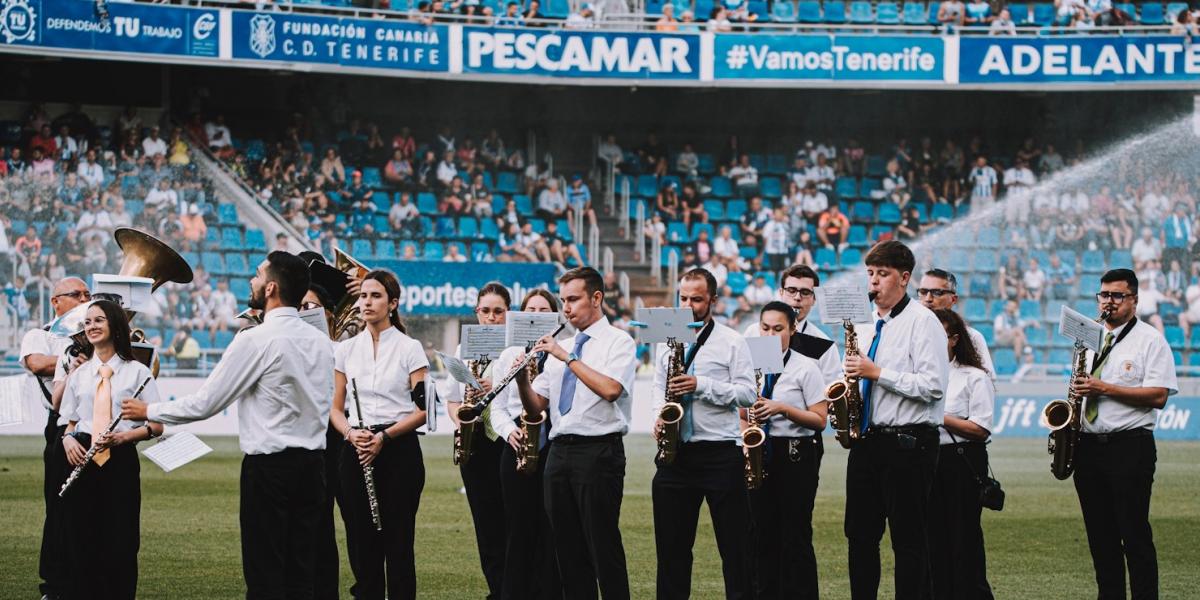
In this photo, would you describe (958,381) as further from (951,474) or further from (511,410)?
(511,410)

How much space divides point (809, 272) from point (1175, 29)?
20822 mm

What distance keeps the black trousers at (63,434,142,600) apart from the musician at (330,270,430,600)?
1.18 meters

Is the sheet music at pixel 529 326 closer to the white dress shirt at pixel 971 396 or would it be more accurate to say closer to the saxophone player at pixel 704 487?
the saxophone player at pixel 704 487

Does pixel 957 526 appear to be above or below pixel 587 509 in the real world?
below

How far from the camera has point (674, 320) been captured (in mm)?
7926

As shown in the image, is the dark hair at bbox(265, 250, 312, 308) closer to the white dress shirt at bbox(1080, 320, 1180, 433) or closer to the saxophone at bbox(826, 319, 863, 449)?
the saxophone at bbox(826, 319, 863, 449)

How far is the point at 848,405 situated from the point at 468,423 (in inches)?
88.0

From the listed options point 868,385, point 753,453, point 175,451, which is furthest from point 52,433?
point 868,385

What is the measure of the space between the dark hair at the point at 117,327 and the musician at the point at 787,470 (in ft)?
11.6

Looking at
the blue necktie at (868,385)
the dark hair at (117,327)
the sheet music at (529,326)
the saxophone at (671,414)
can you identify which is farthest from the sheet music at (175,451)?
the blue necktie at (868,385)

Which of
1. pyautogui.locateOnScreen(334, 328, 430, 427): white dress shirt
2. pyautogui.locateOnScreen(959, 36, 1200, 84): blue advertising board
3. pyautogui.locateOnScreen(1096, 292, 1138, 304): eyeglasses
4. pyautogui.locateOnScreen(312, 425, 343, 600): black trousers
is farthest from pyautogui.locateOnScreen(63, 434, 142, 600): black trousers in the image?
pyautogui.locateOnScreen(959, 36, 1200, 84): blue advertising board

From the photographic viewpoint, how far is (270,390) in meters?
7.27

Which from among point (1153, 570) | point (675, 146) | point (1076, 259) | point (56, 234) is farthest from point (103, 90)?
point (1153, 570)

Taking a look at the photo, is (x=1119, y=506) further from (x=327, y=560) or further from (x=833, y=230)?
(x=833, y=230)
